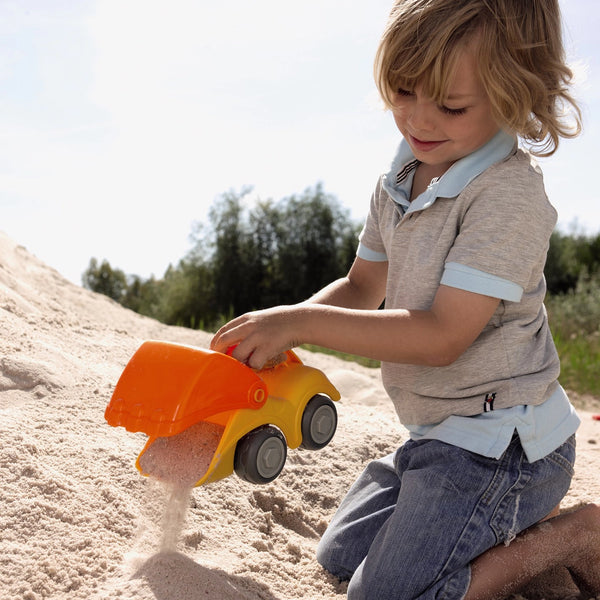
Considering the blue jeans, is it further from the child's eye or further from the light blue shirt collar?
the child's eye

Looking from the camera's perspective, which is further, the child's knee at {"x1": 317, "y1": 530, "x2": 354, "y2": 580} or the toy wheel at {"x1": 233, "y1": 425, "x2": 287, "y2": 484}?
the child's knee at {"x1": 317, "y1": 530, "x2": 354, "y2": 580}

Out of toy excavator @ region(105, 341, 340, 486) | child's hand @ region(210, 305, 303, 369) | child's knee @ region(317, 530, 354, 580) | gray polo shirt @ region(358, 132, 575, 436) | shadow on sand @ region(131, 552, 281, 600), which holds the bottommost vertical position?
shadow on sand @ region(131, 552, 281, 600)

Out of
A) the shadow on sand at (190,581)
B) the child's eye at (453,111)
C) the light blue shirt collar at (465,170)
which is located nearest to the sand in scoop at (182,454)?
the shadow on sand at (190,581)

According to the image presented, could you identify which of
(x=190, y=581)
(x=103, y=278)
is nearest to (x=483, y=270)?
(x=190, y=581)

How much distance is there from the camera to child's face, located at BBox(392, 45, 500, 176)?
1472mm

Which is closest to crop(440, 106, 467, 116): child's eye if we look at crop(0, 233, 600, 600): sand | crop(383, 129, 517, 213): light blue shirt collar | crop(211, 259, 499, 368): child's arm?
crop(383, 129, 517, 213): light blue shirt collar

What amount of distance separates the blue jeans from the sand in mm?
198

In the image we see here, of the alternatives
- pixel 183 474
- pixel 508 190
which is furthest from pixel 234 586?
pixel 508 190

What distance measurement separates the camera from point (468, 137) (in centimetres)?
155

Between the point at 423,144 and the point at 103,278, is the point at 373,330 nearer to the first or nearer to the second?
the point at 423,144

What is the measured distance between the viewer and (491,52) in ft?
4.80

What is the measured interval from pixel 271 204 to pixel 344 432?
4.04m

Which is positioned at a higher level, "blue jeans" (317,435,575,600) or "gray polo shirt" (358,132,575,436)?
"gray polo shirt" (358,132,575,436)

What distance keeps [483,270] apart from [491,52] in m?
0.46
